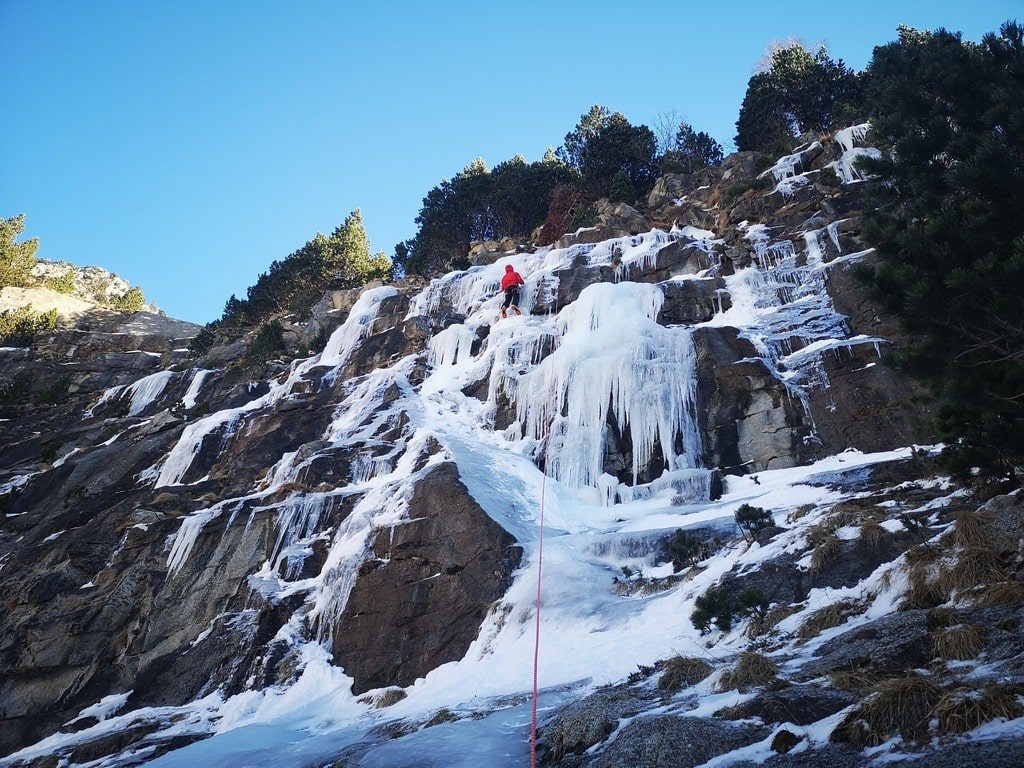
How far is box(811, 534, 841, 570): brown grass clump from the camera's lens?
7848mm

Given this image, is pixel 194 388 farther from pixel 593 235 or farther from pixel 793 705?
pixel 793 705

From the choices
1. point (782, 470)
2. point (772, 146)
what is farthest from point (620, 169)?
point (782, 470)

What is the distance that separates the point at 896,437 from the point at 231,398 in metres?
19.9

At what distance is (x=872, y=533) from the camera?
773 cm

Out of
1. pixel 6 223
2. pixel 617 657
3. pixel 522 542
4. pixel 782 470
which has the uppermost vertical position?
pixel 6 223

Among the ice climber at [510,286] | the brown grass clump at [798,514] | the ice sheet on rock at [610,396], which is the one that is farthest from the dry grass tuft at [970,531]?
the ice climber at [510,286]

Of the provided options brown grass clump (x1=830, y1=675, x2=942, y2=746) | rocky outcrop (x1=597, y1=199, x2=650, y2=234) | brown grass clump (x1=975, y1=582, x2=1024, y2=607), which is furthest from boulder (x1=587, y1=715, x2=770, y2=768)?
rocky outcrop (x1=597, y1=199, x2=650, y2=234)

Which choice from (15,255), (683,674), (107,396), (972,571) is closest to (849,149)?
(972,571)

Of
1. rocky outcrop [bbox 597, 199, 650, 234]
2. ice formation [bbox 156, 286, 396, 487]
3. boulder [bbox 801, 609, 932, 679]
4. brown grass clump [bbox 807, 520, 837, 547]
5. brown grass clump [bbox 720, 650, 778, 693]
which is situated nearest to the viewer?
boulder [bbox 801, 609, 932, 679]

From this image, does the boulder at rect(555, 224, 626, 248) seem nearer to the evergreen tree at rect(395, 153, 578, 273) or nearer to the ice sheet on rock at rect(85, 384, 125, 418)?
the evergreen tree at rect(395, 153, 578, 273)

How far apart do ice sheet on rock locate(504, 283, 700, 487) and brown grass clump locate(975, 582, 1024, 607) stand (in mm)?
9382

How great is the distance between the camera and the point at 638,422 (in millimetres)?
15312

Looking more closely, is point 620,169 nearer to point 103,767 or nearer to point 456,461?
point 456,461

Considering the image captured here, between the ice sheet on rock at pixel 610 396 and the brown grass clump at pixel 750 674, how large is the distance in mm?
9248
